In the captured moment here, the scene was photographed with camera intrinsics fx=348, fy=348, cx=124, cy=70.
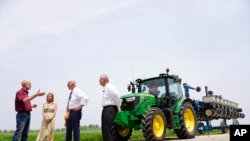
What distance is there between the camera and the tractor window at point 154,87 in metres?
11.4

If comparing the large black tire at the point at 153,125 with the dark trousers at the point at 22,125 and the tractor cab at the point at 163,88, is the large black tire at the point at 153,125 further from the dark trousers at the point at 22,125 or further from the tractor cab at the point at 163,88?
the dark trousers at the point at 22,125

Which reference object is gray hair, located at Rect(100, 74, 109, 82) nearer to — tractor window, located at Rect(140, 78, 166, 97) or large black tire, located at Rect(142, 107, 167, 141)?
large black tire, located at Rect(142, 107, 167, 141)

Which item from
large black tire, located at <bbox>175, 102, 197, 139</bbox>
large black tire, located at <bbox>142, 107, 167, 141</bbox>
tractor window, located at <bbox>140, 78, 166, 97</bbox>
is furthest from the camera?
tractor window, located at <bbox>140, 78, 166, 97</bbox>

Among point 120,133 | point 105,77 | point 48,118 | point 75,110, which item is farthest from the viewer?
point 120,133

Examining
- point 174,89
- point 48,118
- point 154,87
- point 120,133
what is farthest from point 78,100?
point 174,89

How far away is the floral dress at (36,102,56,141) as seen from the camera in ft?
31.5

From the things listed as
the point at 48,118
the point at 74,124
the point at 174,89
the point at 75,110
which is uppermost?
the point at 174,89

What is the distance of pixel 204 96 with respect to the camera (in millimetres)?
15180

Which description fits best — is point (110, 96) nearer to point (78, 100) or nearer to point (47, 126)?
point (78, 100)

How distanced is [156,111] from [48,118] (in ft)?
9.86

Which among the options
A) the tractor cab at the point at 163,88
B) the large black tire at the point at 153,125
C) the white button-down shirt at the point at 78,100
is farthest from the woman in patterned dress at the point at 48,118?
the tractor cab at the point at 163,88

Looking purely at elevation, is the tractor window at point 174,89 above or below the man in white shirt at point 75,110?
above

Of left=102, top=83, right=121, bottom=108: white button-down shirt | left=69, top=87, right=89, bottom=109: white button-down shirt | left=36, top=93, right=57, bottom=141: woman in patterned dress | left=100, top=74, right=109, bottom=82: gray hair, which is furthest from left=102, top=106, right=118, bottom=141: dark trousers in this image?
left=36, top=93, right=57, bottom=141: woman in patterned dress

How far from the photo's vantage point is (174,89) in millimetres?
11844
